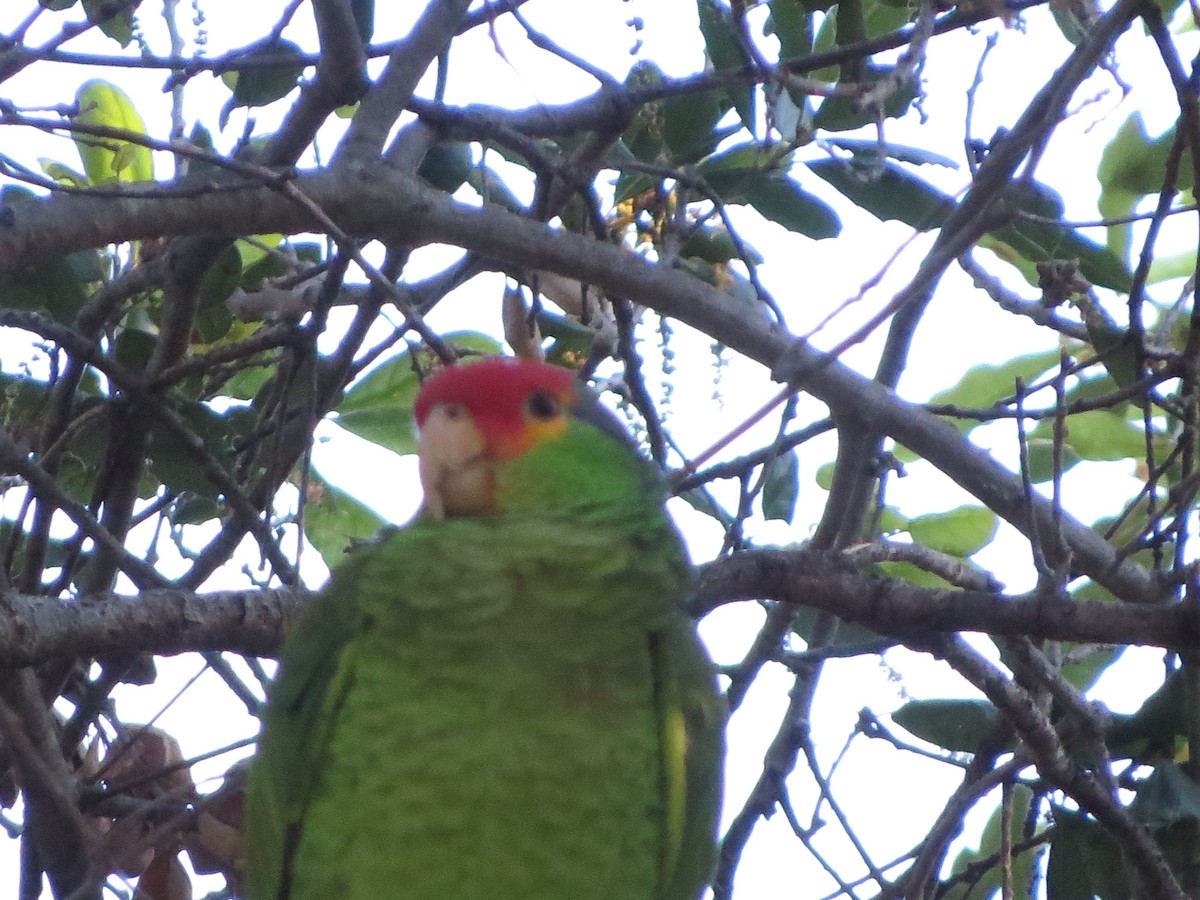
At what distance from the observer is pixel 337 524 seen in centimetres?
209

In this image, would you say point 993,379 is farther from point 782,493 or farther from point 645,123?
point 645,123

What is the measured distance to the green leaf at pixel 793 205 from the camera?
1.75 metres

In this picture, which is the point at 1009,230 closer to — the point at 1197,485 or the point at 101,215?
the point at 1197,485

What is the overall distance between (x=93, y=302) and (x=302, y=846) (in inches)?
30.1

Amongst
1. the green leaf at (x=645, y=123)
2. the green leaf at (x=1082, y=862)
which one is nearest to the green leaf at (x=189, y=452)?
the green leaf at (x=645, y=123)

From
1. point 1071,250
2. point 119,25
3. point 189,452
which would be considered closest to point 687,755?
point 189,452

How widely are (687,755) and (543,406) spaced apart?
0.37 meters

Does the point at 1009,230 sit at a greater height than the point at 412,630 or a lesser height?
greater

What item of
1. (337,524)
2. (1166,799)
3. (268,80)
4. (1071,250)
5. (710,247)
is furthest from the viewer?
(337,524)

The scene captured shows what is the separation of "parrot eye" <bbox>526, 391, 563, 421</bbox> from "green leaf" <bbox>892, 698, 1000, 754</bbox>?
617 millimetres

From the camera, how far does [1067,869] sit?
154cm

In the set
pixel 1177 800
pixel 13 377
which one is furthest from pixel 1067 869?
pixel 13 377

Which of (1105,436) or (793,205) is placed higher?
(793,205)

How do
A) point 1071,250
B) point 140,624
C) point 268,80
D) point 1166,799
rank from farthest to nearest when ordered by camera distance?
point 268,80 < point 1071,250 < point 1166,799 < point 140,624
